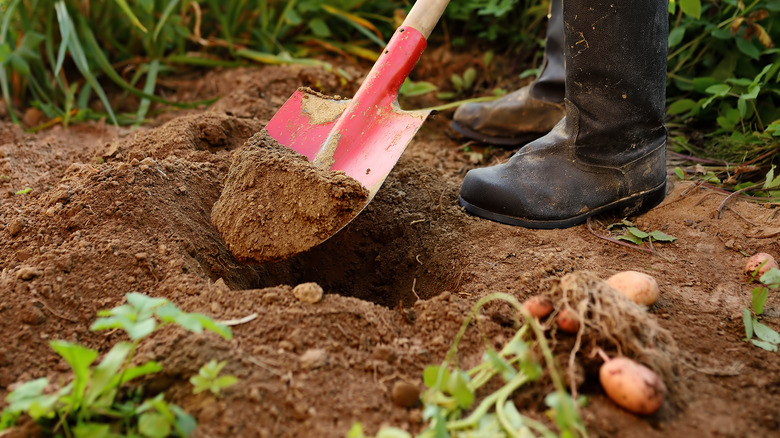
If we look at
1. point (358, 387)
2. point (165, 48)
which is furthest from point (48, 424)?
point (165, 48)

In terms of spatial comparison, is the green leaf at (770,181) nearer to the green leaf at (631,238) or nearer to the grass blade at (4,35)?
the green leaf at (631,238)

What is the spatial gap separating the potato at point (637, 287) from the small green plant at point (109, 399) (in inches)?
33.5

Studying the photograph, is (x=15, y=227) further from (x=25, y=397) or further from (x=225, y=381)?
(x=225, y=381)

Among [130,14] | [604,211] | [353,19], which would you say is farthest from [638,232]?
[130,14]

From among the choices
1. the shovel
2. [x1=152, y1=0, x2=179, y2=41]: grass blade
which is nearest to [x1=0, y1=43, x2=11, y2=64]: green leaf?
[x1=152, y1=0, x2=179, y2=41]: grass blade

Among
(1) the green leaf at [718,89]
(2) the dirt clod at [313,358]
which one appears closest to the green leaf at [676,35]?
(1) the green leaf at [718,89]

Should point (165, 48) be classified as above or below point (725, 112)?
above

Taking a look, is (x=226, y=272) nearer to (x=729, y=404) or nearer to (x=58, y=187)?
(x=58, y=187)

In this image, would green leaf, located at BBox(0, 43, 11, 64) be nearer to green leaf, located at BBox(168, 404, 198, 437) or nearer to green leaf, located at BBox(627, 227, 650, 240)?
green leaf, located at BBox(168, 404, 198, 437)

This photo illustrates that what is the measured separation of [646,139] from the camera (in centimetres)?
175

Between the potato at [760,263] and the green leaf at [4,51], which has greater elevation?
the green leaf at [4,51]

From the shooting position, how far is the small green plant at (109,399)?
36.6 inches

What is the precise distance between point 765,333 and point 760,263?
25 centimetres

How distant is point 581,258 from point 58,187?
148cm
